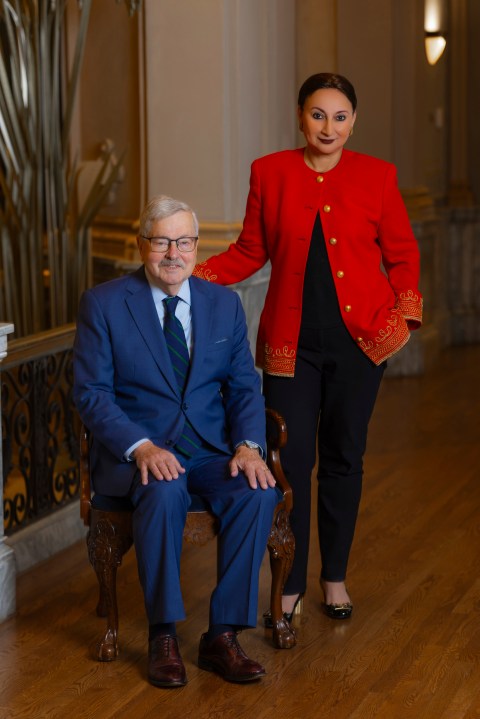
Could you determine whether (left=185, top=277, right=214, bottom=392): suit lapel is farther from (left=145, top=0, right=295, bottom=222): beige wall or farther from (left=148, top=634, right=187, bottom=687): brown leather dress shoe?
(left=145, top=0, right=295, bottom=222): beige wall

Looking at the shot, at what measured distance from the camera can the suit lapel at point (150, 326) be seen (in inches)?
142

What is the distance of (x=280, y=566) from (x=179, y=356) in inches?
27.5

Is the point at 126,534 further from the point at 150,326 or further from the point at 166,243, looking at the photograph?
the point at 166,243

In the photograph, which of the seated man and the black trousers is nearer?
the seated man

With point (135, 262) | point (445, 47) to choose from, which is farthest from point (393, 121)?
point (135, 262)

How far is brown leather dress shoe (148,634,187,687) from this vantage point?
11.5 feet

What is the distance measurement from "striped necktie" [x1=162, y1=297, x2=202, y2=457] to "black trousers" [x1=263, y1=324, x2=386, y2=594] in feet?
1.07

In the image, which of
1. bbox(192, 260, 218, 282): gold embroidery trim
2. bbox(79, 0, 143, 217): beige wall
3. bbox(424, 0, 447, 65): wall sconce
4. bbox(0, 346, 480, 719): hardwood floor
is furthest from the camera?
bbox(424, 0, 447, 65): wall sconce

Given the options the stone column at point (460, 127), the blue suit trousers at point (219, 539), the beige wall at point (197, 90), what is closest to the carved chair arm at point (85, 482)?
the blue suit trousers at point (219, 539)

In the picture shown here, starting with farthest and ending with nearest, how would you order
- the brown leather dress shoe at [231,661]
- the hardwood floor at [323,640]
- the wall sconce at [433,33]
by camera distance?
the wall sconce at [433,33] → the brown leather dress shoe at [231,661] → the hardwood floor at [323,640]

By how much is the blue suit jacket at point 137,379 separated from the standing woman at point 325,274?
8.0 inches

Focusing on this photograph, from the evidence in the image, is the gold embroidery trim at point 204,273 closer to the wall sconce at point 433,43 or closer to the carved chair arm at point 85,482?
the carved chair arm at point 85,482

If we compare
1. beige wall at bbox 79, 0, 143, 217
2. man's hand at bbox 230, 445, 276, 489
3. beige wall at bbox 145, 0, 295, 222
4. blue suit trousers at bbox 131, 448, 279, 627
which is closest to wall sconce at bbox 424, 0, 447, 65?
beige wall at bbox 79, 0, 143, 217

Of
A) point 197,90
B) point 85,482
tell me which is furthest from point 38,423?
point 197,90
